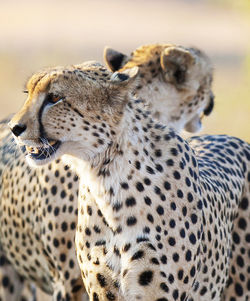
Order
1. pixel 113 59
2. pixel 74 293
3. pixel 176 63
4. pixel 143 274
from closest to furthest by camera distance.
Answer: pixel 143 274 → pixel 74 293 → pixel 176 63 → pixel 113 59

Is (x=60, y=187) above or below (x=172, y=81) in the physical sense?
below

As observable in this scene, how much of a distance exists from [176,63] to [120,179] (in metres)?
1.19

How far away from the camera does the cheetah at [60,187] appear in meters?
3.62

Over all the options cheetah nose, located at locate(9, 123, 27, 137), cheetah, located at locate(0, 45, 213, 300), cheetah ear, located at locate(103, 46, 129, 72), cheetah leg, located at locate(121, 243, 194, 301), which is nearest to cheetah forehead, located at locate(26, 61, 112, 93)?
cheetah nose, located at locate(9, 123, 27, 137)

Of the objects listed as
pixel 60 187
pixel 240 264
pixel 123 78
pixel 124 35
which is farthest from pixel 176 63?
pixel 124 35

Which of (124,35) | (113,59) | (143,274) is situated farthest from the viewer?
(124,35)

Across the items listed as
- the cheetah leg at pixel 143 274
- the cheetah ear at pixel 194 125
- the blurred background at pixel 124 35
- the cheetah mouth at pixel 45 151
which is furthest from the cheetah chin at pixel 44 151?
the blurred background at pixel 124 35

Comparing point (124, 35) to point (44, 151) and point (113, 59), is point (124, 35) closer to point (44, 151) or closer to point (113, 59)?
point (113, 59)

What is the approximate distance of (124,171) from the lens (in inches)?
118

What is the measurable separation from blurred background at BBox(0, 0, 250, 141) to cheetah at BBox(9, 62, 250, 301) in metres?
A: 4.11

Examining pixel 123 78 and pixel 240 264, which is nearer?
pixel 123 78

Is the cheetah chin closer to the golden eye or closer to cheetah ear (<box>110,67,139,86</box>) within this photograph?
the golden eye

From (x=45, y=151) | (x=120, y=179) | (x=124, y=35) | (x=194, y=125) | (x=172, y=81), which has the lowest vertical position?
(x=124, y=35)

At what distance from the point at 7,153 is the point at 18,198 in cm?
29
